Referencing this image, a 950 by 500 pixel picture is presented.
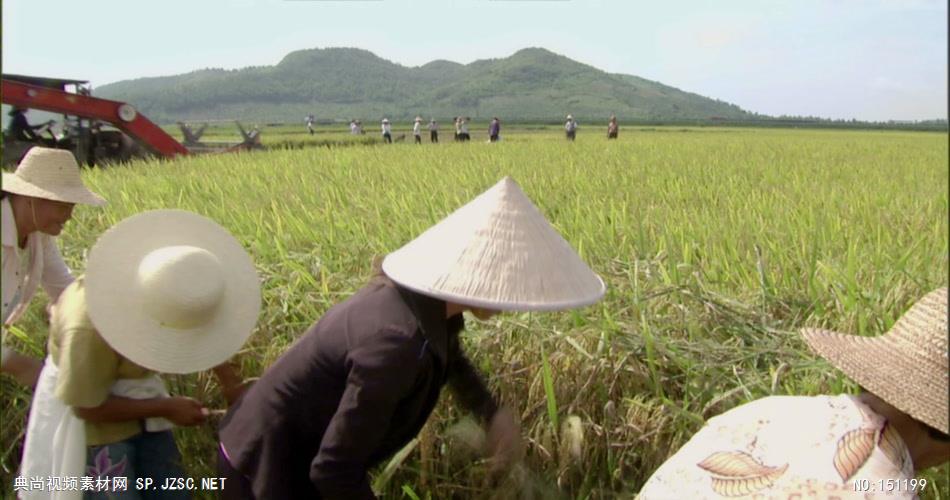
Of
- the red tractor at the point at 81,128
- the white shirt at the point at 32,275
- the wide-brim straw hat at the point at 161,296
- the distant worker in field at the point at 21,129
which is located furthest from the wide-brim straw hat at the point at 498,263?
the distant worker in field at the point at 21,129

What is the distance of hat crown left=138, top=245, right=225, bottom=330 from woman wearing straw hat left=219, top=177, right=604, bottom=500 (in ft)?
0.87

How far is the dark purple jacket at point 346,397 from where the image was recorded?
3.77ft

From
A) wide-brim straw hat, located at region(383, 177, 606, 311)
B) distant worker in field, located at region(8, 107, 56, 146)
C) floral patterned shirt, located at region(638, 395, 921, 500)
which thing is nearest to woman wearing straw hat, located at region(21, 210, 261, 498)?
wide-brim straw hat, located at region(383, 177, 606, 311)

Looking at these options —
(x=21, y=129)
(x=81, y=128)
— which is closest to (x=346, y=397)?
(x=21, y=129)

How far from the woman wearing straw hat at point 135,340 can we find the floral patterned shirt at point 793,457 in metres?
1.00

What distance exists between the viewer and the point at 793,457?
99 cm

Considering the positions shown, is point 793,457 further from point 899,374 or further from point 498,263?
point 498,263

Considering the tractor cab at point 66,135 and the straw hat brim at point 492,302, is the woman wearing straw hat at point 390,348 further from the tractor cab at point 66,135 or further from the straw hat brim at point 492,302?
the tractor cab at point 66,135

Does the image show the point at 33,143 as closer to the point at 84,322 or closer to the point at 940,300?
the point at 84,322

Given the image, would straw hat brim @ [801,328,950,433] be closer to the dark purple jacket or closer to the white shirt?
the dark purple jacket

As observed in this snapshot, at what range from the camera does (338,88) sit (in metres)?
66.9

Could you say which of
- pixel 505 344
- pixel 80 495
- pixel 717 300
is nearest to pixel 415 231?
pixel 505 344

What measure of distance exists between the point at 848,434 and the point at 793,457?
0.08 m

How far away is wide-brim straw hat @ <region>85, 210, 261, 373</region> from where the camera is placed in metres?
1.48
